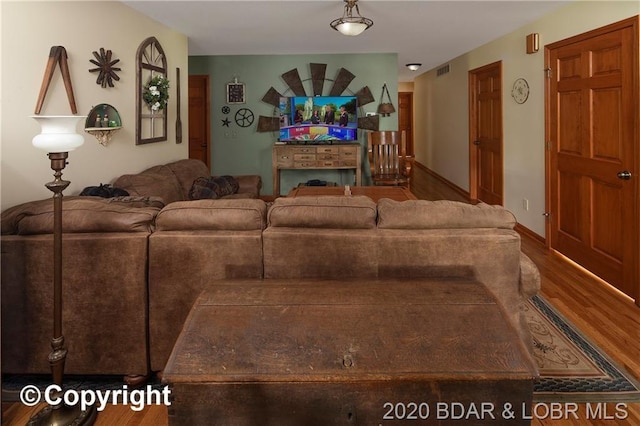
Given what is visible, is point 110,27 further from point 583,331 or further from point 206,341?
point 583,331

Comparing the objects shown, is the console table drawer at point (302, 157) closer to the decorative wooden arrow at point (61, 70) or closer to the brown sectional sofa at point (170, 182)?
the brown sectional sofa at point (170, 182)


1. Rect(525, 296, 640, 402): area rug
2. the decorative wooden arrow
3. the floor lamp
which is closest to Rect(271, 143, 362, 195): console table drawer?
the decorative wooden arrow

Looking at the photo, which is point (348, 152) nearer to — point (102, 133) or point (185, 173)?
point (185, 173)

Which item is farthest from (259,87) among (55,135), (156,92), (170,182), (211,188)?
(55,135)

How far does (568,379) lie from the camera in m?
2.27

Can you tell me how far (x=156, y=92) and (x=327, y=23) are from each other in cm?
194

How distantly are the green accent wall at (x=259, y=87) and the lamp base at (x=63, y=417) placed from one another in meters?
5.54

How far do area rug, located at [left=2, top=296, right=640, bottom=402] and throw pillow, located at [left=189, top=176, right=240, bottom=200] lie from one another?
234 cm

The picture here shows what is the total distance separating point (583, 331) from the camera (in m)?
2.82

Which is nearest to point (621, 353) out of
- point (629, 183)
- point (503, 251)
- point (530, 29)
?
point (503, 251)

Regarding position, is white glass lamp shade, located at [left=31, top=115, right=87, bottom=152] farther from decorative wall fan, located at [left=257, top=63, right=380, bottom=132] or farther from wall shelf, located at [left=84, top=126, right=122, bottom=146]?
decorative wall fan, located at [left=257, top=63, right=380, bottom=132]

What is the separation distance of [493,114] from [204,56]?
429 centimetres

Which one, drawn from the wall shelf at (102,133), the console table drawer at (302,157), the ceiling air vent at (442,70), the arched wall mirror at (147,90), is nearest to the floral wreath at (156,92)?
the arched wall mirror at (147,90)

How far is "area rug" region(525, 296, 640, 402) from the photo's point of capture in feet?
7.00
